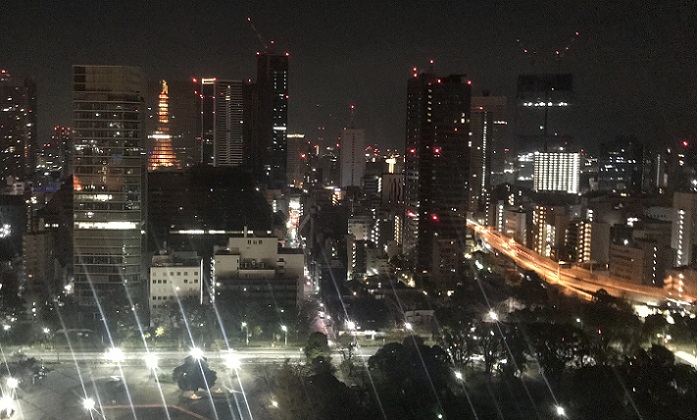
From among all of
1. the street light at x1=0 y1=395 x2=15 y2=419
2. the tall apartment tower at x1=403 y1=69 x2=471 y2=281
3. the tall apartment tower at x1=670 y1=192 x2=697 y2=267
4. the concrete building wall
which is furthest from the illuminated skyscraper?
the tall apartment tower at x1=670 y1=192 x2=697 y2=267

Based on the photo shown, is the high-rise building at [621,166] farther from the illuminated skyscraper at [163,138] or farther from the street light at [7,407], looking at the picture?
the street light at [7,407]

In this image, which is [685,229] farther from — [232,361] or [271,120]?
[271,120]

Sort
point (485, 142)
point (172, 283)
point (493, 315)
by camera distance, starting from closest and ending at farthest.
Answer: point (172, 283)
point (493, 315)
point (485, 142)

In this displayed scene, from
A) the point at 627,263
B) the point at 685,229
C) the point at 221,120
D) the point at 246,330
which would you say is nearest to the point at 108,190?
the point at 246,330

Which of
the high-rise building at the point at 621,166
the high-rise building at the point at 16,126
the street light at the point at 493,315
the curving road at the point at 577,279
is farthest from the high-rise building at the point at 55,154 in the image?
the high-rise building at the point at 621,166

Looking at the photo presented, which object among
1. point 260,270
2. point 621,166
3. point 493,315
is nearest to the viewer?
point 493,315

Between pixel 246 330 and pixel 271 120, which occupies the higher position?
pixel 271 120
